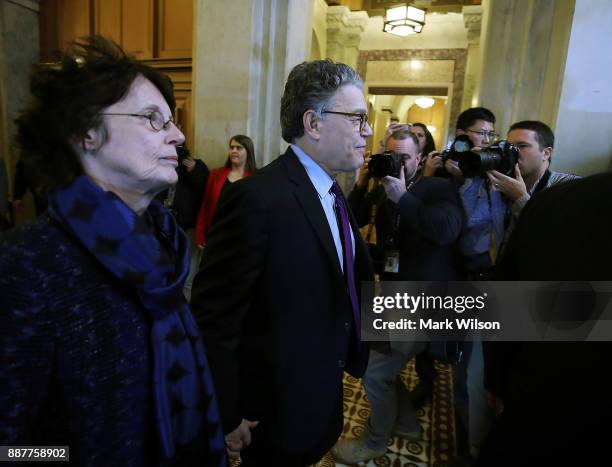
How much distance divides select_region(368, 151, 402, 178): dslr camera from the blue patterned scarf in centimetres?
104

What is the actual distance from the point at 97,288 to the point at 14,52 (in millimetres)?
4775

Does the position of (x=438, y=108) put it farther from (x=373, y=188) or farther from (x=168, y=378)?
(x=168, y=378)

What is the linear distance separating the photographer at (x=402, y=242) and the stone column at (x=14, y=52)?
13.4ft

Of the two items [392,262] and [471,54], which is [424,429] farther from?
[471,54]

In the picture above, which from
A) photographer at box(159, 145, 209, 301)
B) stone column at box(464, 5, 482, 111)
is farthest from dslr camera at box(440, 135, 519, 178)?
stone column at box(464, 5, 482, 111)

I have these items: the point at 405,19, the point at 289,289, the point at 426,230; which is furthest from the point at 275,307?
the point at 405,19

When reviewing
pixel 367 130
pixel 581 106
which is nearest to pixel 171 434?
pixel 367 130

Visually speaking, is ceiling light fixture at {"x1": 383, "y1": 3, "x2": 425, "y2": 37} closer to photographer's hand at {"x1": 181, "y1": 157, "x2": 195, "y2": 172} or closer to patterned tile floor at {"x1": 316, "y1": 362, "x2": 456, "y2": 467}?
photographer's hand at {"x1": 181, "y1": 157, "x2": 195, "y2": 172}

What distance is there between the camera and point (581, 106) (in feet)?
6.01

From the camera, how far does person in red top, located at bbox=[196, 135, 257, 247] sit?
278 centimetres

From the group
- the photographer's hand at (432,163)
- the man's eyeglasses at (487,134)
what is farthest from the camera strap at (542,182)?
the photographer's hand at (432,163)

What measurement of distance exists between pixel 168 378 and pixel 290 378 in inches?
15.8

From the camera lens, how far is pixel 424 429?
217 centimetres

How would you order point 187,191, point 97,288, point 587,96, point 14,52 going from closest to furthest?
point 97,288, point 587,96, point 187,191, point 14,52
